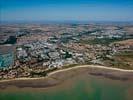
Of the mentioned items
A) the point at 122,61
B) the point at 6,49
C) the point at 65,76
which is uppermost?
the point at 122,61

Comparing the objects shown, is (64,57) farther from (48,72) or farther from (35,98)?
(35,98)

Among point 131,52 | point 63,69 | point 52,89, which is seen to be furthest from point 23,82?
point 131,52

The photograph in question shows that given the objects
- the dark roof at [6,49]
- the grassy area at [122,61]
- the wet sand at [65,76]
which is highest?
the grassy area at [122,61]

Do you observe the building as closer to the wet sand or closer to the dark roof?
the dark roof

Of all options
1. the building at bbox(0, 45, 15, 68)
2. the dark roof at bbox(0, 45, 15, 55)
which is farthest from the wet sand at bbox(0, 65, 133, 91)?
the dark roof at bbox(0, 45, 15, 55)

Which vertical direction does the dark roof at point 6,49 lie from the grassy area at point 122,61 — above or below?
below

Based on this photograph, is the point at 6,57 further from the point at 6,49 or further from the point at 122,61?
the point at 122,61

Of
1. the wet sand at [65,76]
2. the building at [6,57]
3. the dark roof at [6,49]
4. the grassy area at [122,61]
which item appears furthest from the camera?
the dark roof at [6,49]

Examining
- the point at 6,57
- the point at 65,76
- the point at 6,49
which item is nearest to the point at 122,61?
the point at 65,76

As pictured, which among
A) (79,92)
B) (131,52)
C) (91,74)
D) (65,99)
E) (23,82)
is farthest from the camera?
(131,52)

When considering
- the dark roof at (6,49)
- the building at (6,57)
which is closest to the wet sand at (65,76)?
the building at (6,57)

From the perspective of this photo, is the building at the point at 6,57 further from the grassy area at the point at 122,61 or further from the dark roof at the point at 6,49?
the grassy area at the point at 122,61
